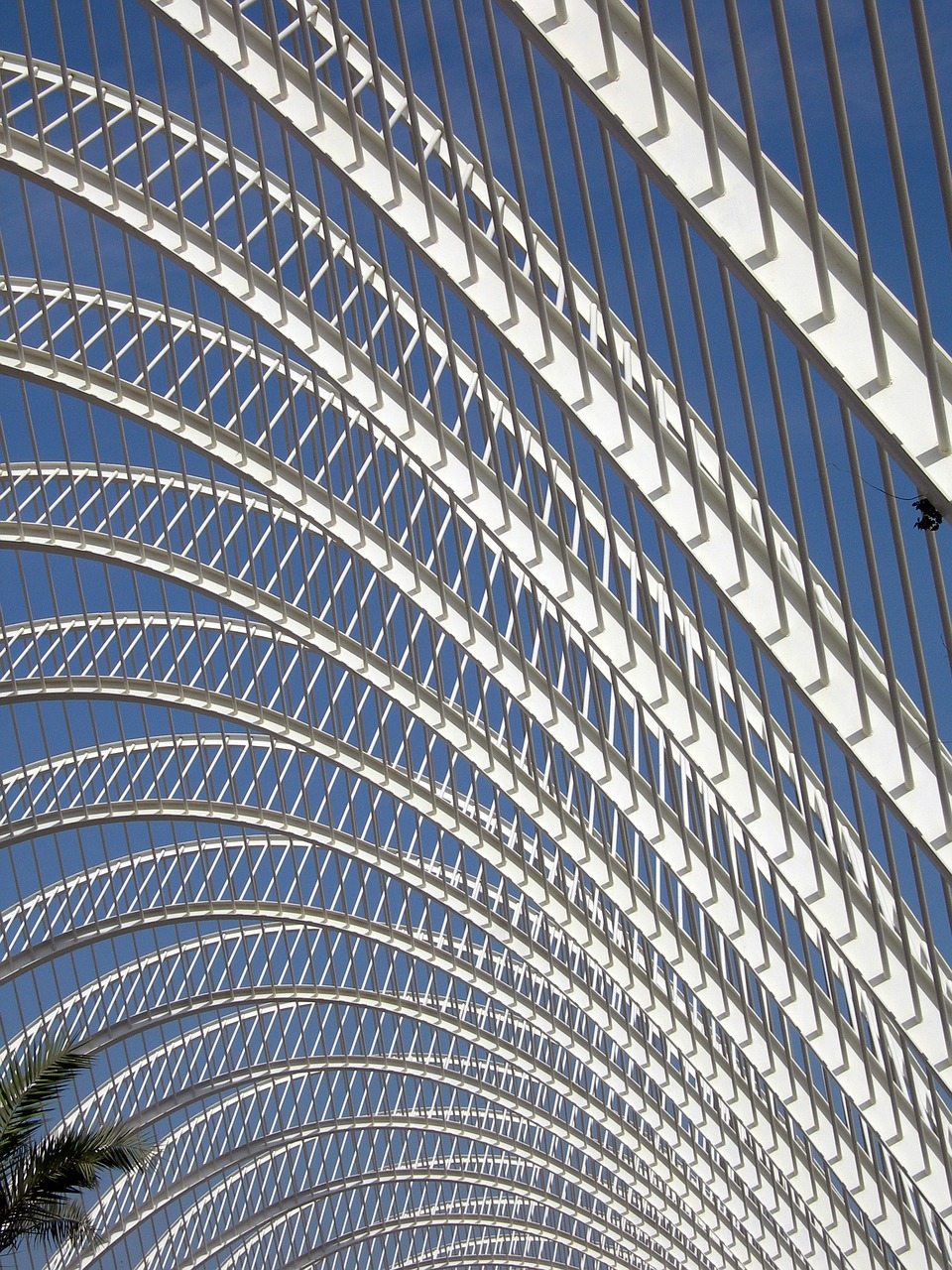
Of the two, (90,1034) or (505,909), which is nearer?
(505,909)

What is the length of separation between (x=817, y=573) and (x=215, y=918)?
27.9 meters

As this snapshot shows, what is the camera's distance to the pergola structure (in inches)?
498

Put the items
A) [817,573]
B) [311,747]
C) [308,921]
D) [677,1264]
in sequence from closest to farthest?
[817,573], [311,747], [308,921], [677,1264]

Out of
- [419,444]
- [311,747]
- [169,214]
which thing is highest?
[311,747]

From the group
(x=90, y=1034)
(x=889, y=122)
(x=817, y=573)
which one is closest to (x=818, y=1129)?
(x=817, y=573)

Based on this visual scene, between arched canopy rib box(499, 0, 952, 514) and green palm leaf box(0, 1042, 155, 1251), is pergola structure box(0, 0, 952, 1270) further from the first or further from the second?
green palm leaf box(0, 1042, 155, 1251)

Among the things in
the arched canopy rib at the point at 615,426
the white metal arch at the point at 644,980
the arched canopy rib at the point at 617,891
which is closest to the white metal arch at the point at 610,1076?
the white metal arch at the point at 644,980

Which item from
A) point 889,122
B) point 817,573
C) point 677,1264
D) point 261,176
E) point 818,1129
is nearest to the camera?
point 889,122

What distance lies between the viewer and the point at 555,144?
29312mm

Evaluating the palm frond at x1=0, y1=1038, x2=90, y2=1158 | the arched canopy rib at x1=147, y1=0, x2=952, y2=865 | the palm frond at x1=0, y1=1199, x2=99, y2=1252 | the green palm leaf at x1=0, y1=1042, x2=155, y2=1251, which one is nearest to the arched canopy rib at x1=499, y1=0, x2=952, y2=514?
the arched canopy rib at x1=147, y1=0, x2=952, y2=865

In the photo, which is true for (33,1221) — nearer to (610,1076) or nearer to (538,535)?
(538,535)

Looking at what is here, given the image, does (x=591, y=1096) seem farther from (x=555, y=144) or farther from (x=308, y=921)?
(x=555, y=144)

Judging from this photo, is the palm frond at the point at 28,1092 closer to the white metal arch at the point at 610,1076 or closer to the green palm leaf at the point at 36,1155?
the green palm leaf at the point at 36,1155

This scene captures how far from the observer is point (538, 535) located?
18.6 m
